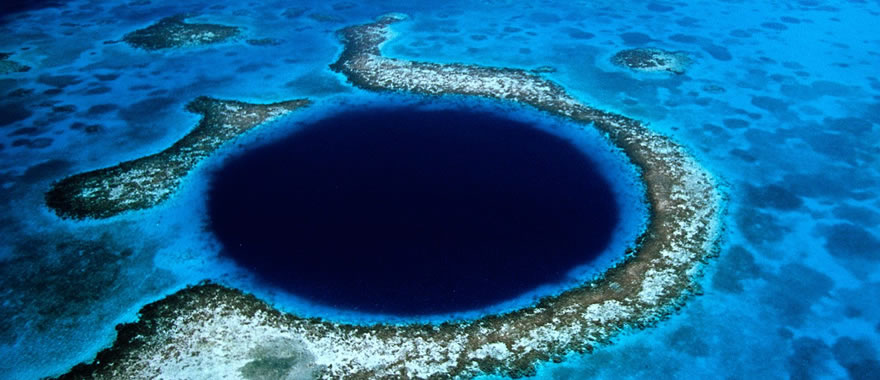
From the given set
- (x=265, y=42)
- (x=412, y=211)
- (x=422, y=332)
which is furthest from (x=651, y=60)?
(x=422, y=332)

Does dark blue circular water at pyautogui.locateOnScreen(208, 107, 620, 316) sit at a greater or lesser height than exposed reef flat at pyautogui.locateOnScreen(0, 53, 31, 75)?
lesser

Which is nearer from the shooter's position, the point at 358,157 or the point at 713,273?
the point at 713,273

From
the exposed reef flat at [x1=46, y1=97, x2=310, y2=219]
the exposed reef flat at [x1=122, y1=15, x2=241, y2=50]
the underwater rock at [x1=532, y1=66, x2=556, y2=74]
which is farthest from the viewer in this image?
the exposed reef flat at [x1=122, y1=15, x2=241, y2=50]

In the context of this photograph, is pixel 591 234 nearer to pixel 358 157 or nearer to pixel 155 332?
pixel 358 157

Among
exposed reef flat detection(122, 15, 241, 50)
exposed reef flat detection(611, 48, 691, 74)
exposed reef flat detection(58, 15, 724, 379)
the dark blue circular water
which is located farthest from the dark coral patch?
exposed reef flat detection(611, 48, 691, 74)

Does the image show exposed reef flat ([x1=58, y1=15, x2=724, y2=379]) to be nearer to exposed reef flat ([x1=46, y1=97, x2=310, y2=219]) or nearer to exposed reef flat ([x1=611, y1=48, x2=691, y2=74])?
exposed reef flat ([x1=46, y1=97, x2=310, y2=219])


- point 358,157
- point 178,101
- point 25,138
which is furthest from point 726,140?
point 25,138

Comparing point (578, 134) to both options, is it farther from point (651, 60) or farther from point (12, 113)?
point (12, 113)
